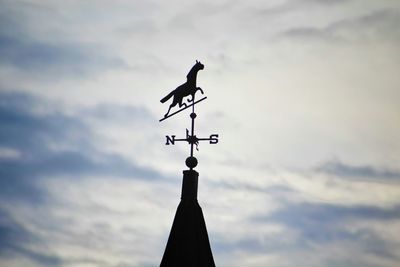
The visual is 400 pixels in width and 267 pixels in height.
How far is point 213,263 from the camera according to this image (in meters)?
9.70

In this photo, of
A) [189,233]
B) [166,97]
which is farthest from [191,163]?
[166,97]

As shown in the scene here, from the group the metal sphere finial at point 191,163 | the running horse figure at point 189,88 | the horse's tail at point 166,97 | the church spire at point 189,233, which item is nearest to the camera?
the church spire at point 189,233

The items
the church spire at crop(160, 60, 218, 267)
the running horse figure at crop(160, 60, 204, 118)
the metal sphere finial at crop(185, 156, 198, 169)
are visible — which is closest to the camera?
the church spire at crop(160, 60, 218, 267)

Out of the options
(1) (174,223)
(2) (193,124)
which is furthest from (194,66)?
(1) (174,223)

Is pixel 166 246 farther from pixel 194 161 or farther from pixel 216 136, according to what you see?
pixel 216 136

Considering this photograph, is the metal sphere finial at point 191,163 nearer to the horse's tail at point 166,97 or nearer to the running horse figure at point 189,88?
the running horse figure at point 189,88

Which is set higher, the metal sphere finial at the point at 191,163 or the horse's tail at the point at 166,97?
the horse's tail at the point at 166,97

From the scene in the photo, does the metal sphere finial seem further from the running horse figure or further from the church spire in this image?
the running horse figure

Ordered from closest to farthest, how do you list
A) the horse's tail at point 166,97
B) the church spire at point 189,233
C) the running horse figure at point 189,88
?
the church spire at point 189,233 → the running horse figure at point 189,88 → the horse's tail at point 166,97

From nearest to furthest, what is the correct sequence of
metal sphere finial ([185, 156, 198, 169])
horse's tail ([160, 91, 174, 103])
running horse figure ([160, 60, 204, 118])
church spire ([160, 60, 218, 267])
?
church spire ([160, 60, 218, 267]), metal sphere finial ([185, 156, 198, 169]), running horse figure ([160, 60, 204, 118]), horse's tail ([160, 91, 174, 103])

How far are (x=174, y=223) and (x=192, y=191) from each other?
724 mm

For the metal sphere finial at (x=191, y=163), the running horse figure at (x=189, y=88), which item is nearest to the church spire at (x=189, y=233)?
the metal sphere finial at (x=191, y=163)

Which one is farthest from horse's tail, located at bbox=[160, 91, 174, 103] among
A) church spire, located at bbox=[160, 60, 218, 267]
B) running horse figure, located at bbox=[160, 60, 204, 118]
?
church spire, located at bbox=[160, 60, 218, 267]

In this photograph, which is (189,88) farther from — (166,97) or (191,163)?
(191,163)
